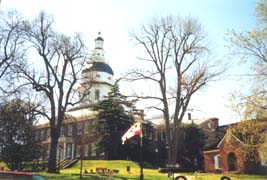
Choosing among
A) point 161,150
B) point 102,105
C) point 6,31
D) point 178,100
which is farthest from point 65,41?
point 161,150

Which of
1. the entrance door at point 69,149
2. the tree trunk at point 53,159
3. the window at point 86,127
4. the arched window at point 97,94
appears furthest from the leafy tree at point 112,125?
the arched window at point 97,94

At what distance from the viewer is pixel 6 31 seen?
31.2 meters

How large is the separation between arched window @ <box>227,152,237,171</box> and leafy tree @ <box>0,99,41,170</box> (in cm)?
1948

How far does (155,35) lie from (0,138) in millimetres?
17555

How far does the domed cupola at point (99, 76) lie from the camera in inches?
1375

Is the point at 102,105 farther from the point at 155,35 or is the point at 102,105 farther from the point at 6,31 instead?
the point at 6,31

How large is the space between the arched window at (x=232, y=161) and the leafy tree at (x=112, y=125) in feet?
45.9

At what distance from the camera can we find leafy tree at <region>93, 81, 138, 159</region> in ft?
161

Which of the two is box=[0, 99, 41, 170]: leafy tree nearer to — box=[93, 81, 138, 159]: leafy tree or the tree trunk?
the tree trunk

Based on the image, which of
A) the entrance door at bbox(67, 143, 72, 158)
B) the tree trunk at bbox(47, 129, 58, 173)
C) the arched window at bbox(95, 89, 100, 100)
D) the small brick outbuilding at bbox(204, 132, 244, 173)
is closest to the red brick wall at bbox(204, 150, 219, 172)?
the small brick outbuilding at bbox(204, 132, 244, 173)

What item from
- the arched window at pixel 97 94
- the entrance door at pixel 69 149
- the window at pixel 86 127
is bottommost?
the entrance door at pixel 69 149

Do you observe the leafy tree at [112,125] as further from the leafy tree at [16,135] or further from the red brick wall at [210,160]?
the leafy tree at [16,135]

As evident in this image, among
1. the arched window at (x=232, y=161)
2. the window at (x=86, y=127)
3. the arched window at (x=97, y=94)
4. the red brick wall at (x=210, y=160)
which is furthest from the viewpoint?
the arched window at (x=97, y=94)

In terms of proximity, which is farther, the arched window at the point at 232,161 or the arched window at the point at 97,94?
the arched window at the point at 97,94
